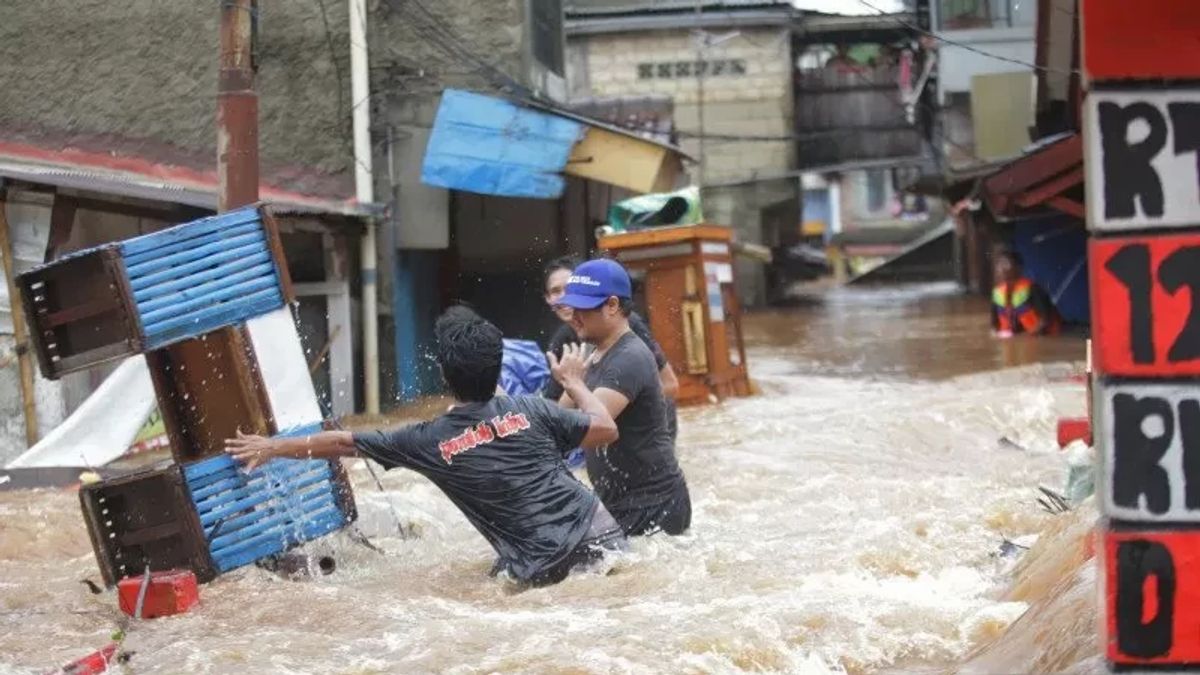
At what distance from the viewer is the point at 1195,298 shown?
12.5 feet

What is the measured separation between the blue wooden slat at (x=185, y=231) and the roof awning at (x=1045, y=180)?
47.7 feet

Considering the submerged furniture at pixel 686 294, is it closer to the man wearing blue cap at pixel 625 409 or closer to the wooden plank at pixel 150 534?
the man wearing blue cap at pixel 625 409

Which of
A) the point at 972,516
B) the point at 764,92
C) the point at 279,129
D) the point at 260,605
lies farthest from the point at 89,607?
the point at 764,92

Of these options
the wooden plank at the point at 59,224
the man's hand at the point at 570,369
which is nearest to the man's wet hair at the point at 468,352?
the man's hand at the point at 570,369

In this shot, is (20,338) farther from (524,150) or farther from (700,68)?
(700,68)

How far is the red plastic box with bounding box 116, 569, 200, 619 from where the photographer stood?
245 inches

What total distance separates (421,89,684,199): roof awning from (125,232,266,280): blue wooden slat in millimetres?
9176

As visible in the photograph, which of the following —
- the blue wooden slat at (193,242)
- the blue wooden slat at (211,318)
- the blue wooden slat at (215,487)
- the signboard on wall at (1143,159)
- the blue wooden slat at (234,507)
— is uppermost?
the signboard on wall at (1143,159)

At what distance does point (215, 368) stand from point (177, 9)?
10528 mm

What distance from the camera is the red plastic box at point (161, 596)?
6.21 meters

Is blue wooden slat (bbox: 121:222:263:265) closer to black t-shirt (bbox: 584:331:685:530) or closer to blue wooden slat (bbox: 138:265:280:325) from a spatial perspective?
blue wooden slat (bbox: 138:265:280:325)

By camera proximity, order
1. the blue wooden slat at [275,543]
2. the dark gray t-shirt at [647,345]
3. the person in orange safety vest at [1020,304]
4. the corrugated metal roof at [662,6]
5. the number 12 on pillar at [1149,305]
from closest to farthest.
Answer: the number 12 on pillar at [1149,305], the blue wooden slat at [275,543], the dark gray t-shirt at [647,345], the person in orange safety vest at [1020,304], the corrugated metal roof at [662,6]

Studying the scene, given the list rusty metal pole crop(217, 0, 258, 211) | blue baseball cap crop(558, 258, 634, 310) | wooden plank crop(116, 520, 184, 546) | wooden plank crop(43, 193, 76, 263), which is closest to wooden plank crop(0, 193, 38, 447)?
wooden plank crop(43, 193, 76, 263)

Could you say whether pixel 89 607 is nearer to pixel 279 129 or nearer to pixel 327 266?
pixel 327 266
